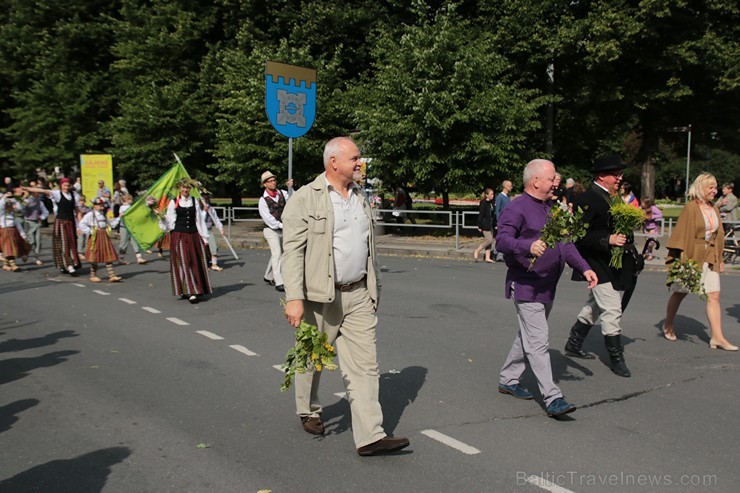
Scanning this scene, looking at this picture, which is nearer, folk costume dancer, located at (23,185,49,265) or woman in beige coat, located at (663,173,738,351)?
woman in beige coat, located at (663,173,738,351)

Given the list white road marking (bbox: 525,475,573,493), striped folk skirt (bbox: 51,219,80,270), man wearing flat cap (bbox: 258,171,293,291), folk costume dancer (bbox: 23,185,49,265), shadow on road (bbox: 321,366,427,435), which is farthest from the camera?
folk costume dancer (bbox: 23,185,49,265)

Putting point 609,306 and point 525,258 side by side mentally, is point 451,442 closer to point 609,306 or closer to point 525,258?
point 525,258

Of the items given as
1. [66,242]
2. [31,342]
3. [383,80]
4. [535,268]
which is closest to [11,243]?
[66,242]

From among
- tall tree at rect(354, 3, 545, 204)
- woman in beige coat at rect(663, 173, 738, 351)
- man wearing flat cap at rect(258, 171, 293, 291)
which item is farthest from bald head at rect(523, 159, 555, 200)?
tall tree at rect(354, 3, 545, 204)

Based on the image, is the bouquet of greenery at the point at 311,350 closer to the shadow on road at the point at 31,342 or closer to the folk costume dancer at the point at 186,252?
the shadow on road at the point at 31,342

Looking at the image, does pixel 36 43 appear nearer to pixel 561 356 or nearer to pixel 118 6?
pixel 118 6

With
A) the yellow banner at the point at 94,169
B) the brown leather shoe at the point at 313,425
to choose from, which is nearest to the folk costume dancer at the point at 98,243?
the brown leather shoe at the point at 313,425

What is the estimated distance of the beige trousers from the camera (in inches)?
171

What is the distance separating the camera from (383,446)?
14.3 feet

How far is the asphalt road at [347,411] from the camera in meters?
4.09

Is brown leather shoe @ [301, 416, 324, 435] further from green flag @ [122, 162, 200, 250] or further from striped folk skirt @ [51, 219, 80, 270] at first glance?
→ striped folk skirt @ [51, 219, 80, 270]

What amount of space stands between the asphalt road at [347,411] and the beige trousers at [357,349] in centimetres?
24

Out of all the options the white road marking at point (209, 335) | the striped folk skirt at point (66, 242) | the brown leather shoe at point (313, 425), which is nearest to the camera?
the brown leather shoe at point (313, 425)

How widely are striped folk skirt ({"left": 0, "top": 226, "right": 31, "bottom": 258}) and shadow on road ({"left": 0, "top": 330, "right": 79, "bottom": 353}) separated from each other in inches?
305
